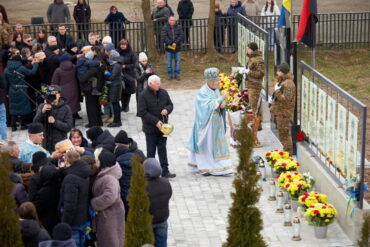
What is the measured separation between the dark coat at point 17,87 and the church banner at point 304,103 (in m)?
5.80

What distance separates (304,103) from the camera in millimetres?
13586

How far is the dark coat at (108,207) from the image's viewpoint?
9945 mm

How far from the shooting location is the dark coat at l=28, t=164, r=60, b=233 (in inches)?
379

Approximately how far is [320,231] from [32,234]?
14.9 feet

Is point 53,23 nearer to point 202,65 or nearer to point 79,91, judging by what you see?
point 202,65

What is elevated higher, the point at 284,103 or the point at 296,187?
the point at 284,103

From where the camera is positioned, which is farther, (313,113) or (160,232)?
(313,113)

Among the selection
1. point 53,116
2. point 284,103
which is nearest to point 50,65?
point 53,116

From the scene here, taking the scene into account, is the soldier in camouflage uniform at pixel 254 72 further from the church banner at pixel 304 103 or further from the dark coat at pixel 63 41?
the dark coat at pixel 63 41

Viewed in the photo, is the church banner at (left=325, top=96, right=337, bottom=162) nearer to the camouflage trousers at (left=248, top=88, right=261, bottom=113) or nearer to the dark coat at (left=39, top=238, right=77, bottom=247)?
the camouflage trousers at (left=248, top=88, right=261, bottom=113)

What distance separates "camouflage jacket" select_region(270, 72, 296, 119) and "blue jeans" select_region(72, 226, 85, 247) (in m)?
5.41

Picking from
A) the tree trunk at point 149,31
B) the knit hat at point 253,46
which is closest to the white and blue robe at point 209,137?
the knit hat at point 253,46

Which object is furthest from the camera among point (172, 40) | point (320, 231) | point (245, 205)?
point (172, 40)

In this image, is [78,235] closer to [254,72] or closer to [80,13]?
[254,72]
